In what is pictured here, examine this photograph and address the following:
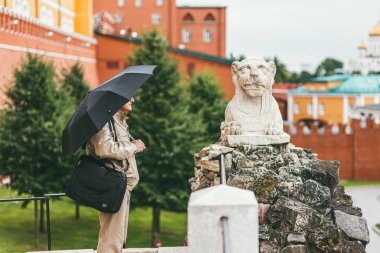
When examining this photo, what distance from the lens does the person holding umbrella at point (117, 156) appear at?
564 centimetres

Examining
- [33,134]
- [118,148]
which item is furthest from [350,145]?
[118,148]

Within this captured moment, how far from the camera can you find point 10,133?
2116 cm

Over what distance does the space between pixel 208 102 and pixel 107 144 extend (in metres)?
25.5

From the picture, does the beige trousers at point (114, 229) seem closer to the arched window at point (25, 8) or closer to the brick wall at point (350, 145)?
the arched window at point (25, 8)

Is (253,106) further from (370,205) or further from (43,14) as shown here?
(43,14)

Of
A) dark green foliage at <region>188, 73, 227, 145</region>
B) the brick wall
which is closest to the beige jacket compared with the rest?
dark green foliage at <region>188, 73, 227, 145</region>

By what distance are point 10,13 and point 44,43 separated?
548 centimetres

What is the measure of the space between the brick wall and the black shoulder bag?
1293 inches

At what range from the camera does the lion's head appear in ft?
25.9

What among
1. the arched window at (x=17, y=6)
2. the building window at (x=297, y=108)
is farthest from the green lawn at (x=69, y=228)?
the building window at (x=297, y=108)

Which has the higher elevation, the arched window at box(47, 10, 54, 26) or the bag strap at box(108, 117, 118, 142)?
the arched window at box(47, 10, 54, 26)

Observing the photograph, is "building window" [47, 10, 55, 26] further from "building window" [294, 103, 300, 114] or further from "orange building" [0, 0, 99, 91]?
"building window" [294, 103, 300, 114]

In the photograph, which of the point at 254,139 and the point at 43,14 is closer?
the point at 254,139

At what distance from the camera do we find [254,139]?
25.4 ft
